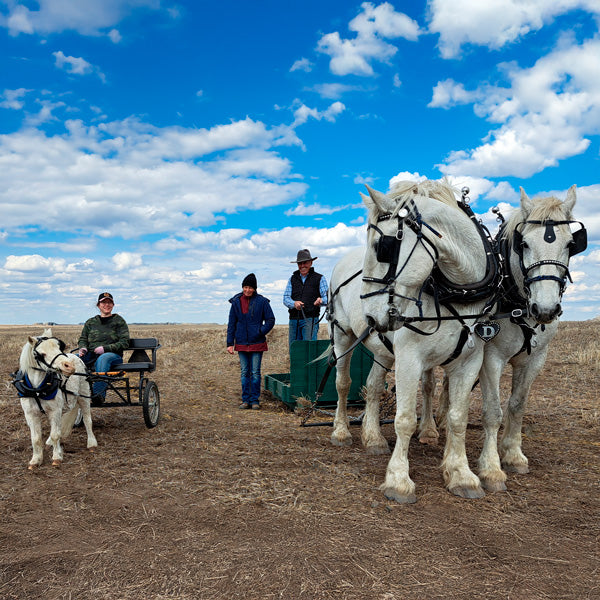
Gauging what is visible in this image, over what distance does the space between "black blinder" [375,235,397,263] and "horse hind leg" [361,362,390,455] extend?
2.54 m

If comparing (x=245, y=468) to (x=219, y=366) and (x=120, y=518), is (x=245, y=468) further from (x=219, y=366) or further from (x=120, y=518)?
(x=219, y=366)

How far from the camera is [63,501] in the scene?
14.4 ft

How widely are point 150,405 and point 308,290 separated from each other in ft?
10.6

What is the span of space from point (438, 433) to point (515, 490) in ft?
6.40

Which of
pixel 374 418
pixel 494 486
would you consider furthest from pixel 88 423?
pixel 494 486

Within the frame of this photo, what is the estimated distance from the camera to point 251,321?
8789 mm

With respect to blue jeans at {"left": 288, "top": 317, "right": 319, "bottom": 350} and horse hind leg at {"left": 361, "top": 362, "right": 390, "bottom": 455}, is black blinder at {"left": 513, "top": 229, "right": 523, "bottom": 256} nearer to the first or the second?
horse hind leg at {"left": 361, "top": 362, "right": 390, "bottom": 455}

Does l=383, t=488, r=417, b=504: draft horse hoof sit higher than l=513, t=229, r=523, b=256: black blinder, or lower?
lower

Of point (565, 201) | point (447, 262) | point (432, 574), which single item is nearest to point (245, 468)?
point (432, 574)

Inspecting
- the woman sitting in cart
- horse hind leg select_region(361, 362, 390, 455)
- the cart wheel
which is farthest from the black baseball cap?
horse hind leg select_region(361, 362, 390, 455)

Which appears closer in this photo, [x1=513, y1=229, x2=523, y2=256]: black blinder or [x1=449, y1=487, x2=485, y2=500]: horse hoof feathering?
[x1=513, y1=229, x2=523, y2=256]: black blinder

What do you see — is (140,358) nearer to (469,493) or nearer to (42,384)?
(42,384)

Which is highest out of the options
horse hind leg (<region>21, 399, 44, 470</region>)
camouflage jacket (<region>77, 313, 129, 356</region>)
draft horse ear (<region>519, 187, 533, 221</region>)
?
draft horse ear (<region>519, 187, 533, 221</region>)

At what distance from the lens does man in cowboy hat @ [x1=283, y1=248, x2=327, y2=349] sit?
852cm
